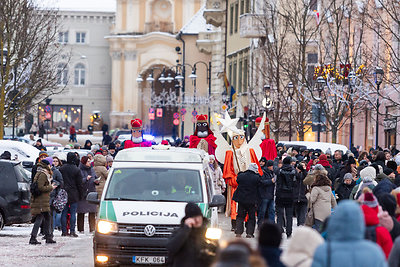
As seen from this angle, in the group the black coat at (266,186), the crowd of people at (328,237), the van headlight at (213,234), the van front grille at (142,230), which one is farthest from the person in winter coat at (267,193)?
the van front grille at (142,230)

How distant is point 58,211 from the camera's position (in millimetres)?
20875

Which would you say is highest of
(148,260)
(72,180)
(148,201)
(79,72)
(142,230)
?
(79,72)

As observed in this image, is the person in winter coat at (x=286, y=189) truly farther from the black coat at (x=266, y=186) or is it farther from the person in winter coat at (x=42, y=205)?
the person in winter coat at (x=42, y=205)

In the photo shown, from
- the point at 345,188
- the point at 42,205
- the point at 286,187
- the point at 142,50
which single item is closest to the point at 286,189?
the point at 286,187

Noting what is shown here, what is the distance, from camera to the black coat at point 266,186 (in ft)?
71.2

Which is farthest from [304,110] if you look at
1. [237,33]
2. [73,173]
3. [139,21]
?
[139,21]

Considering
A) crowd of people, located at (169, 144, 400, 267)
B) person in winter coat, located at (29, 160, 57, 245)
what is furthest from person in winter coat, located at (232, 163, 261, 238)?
person in winter coat, located at (29, 160, 57, 245)

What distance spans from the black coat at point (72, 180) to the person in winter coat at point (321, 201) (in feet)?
15.6

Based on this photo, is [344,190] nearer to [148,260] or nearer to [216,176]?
[216,176]

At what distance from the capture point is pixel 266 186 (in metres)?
21.8

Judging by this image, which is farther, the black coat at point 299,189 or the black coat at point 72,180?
the black coat at point 299,189

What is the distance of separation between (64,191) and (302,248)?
41.9 ft

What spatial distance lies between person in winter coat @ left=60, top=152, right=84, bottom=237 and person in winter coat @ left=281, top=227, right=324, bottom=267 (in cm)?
1327

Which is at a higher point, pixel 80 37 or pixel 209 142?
pixel 80 37
